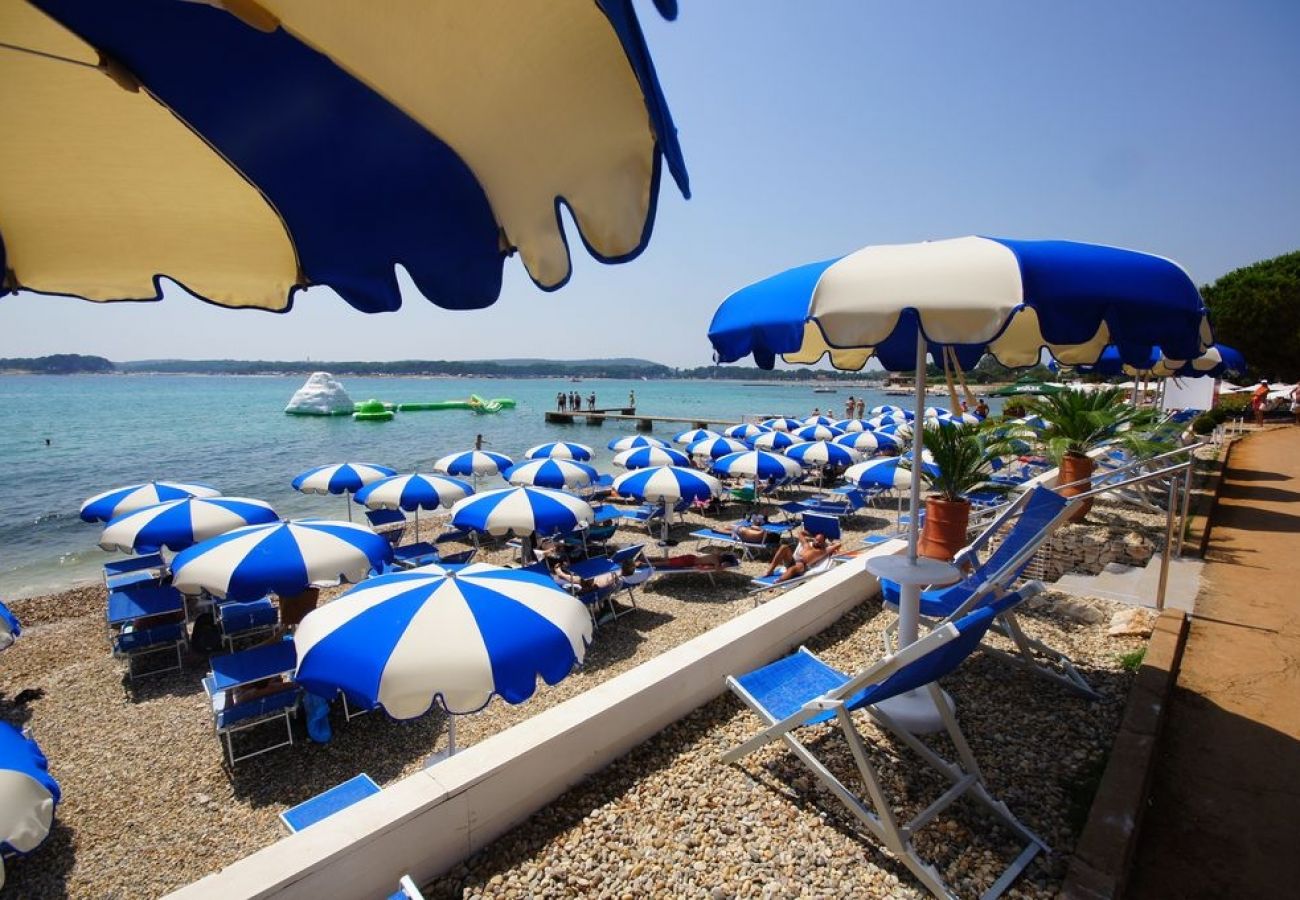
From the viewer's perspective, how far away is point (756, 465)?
11.9 m

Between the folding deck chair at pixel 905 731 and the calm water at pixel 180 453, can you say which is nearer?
the folding deck chair at pixel 905 731

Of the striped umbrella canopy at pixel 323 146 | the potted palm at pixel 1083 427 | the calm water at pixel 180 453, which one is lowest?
the calm water at pixel 180 453

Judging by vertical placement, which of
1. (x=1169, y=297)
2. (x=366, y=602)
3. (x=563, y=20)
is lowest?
(x=366, y=602)

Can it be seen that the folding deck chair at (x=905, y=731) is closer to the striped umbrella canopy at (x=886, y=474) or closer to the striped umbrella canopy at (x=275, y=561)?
the striped umbrella canopy at (x=275, y=561)

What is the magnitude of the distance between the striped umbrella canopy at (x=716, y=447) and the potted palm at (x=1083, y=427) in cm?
678

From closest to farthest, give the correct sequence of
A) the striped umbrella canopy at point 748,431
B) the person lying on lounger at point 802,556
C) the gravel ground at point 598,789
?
the gravel ground at point 598,789
the person lying on lounger at point 802,556
the striped umbrella canopy at point 748,431

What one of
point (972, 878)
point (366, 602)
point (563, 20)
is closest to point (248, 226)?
point (563, 20)

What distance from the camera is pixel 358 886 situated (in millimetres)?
2375

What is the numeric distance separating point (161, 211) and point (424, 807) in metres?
2.35

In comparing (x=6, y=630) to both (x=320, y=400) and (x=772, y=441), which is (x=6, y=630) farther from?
(x=320, y=400)

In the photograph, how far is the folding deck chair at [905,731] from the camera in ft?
7.95

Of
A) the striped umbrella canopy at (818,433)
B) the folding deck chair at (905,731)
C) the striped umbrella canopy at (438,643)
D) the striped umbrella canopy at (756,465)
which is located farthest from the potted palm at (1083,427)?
the striped umbrella canopy at (818,433)

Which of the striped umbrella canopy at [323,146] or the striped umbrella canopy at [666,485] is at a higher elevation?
the striped umbrella canopy at [323,146]

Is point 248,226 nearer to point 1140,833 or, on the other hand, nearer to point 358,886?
point 358,886
